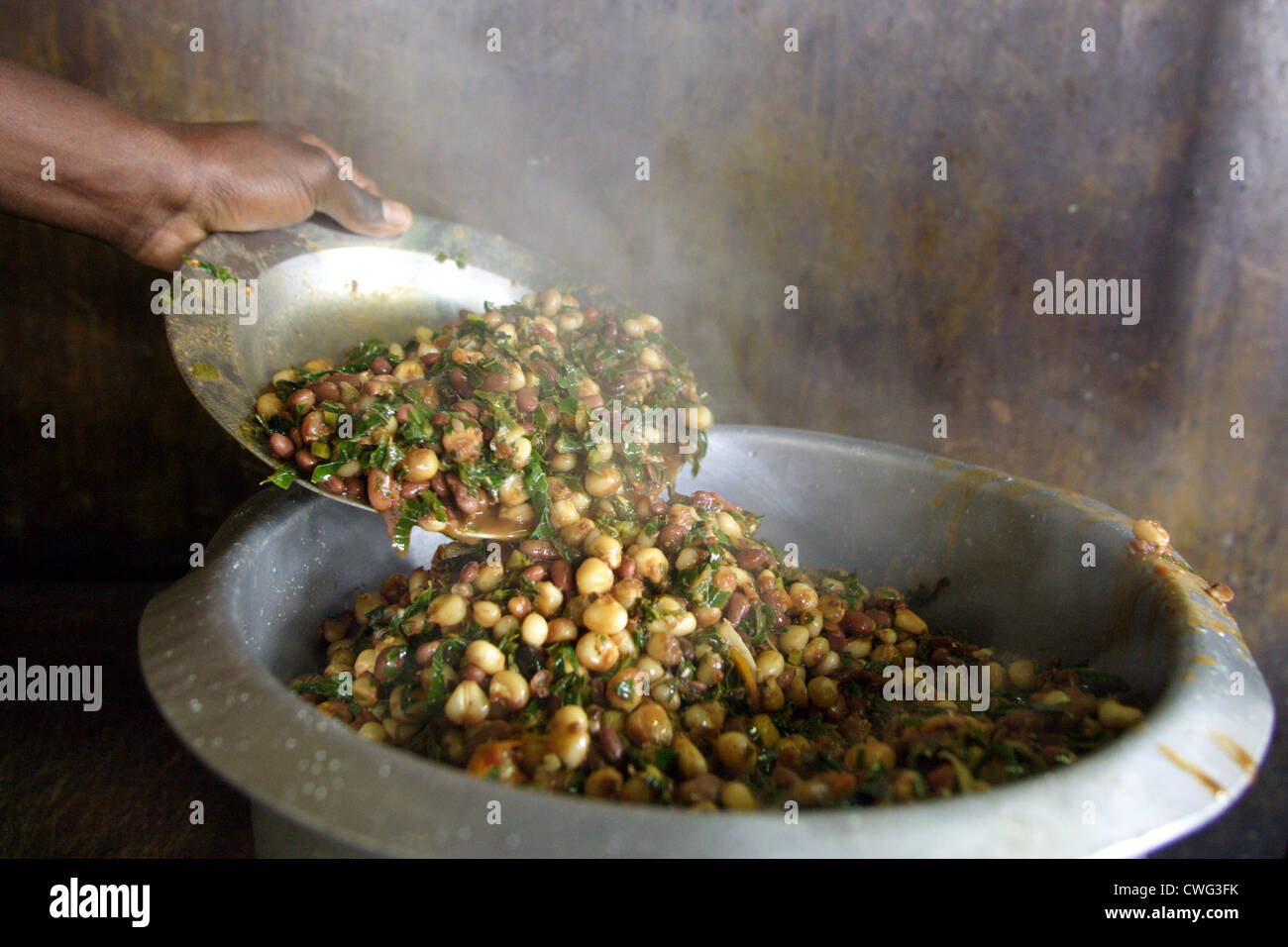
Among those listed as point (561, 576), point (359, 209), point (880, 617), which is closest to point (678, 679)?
point (561, 576)

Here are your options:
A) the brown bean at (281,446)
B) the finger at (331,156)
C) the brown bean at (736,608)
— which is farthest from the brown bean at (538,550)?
the finger at (331,156)

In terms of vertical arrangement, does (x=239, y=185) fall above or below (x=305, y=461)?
above

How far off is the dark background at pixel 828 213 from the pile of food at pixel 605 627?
892mm

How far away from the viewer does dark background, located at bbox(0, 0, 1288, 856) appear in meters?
2.31

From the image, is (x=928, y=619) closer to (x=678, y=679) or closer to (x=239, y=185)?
(x=678, y=679)

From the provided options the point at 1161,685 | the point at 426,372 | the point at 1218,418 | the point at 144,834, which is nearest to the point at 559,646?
the point at 426,372

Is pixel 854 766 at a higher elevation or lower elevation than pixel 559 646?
lower

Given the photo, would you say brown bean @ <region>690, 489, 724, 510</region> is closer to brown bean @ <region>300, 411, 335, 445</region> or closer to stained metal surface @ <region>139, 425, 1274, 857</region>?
stained metal surface @ <region>139, 425, 1274, 857</region>

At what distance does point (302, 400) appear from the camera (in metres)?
1.59

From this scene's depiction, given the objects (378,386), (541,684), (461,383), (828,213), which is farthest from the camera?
(828,213)

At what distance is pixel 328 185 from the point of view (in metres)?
1.92

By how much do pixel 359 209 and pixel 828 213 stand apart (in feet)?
4.51
